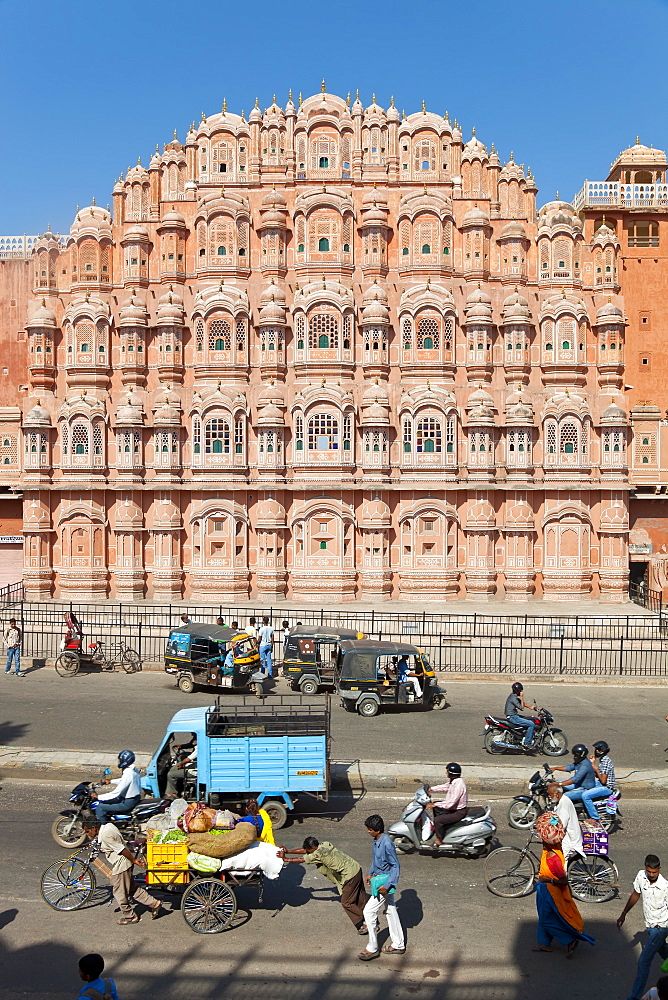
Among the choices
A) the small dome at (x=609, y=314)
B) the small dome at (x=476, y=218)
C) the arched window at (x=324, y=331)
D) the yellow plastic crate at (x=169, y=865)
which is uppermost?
the small dome at (x=476, y=218)

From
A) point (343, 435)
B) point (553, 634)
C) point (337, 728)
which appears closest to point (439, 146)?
point (343, 435)

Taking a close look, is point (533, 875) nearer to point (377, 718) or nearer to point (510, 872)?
point (510, 872)

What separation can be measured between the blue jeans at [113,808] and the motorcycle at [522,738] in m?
8.68

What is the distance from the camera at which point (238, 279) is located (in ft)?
139

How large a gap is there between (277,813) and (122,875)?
368 cm

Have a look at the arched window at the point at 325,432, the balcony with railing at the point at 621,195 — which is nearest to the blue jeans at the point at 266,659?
the arched window at the point at 325,432

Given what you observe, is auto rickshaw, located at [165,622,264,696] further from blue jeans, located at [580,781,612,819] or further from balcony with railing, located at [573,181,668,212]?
balcony with railing, located at [573,181,668,212]

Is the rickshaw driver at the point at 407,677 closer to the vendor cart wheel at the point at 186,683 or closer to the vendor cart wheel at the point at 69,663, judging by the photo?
the vendor cart wheel at the point at 186,683

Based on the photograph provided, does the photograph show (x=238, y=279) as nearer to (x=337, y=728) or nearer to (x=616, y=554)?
(x=616, y=554)

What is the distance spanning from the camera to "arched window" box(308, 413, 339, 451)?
1599 inches

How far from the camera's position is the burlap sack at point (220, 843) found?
11594 millimetres

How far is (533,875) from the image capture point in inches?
492

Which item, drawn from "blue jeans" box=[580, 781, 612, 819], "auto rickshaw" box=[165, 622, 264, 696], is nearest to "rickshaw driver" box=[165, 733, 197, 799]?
"blue jeans" box=[580, 781, 612, 819]

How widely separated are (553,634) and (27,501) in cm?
2539
